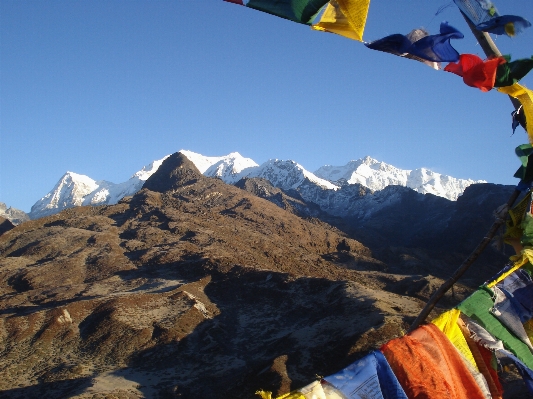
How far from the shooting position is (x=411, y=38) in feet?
10.3

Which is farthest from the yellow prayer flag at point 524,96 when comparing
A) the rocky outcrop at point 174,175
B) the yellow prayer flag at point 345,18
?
the rocky outcrop at point 174,175

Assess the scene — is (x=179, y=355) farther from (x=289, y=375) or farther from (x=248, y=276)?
(x=248, y=276)

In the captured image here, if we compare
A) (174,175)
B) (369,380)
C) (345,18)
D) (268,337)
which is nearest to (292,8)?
(345,18)

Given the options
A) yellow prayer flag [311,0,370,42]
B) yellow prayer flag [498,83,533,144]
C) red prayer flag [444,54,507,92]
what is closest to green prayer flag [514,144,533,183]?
yellow prayer flag [498,83,533,144]

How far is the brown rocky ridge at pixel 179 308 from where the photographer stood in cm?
1441

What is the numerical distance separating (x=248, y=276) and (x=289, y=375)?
1231 cm

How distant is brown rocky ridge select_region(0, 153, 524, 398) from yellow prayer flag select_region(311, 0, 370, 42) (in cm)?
697

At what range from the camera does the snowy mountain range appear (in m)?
84.3

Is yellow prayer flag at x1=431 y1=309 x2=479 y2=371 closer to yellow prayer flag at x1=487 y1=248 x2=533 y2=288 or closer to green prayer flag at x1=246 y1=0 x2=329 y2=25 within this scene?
yellow prayer flag at x1=487 y1=248 x2=533 y2=288

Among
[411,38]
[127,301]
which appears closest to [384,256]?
[127,301]

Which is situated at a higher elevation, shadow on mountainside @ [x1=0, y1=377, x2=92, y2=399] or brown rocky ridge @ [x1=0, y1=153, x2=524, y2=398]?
brown rocky ridge @ [x1=0, y1=153, x2=524, y2=398]

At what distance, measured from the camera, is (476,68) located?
3367 millimetres

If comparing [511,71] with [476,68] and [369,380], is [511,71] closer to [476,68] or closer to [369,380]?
[476,68]

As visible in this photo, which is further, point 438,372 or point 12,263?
point 12,263
